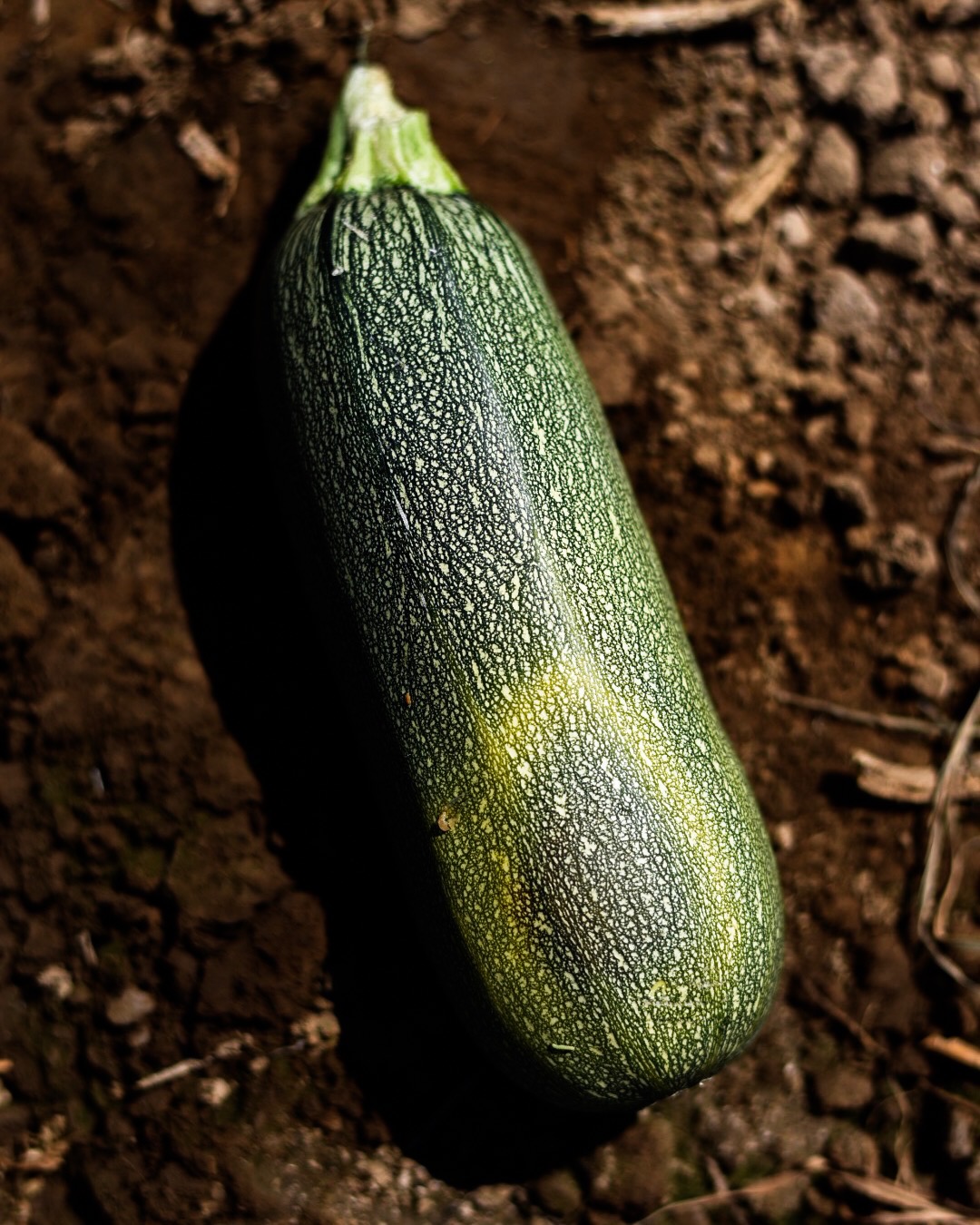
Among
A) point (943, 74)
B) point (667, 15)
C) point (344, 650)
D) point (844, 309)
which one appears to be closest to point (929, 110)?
point (943, 74)

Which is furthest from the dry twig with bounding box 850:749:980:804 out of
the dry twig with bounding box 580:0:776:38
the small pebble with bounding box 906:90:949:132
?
the dry twig with bounding box 580:0:776:38

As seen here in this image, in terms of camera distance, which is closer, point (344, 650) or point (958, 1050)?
point (344, 650)

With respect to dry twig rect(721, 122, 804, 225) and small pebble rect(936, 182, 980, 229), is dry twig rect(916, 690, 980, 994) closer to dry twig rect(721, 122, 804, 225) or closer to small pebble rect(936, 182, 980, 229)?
small pebble rect(936, 182, 980, 229)

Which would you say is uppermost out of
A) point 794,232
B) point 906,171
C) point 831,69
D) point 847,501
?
point 831,69

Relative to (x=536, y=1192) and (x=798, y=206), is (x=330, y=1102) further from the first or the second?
(x=798, y=206)

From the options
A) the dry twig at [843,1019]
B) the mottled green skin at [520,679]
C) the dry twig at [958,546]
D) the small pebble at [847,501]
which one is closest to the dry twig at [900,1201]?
the dry twig at [843,1019]

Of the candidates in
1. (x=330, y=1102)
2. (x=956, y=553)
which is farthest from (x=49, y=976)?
(x=956, y=553)

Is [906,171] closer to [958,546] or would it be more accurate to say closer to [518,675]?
[958,546]
